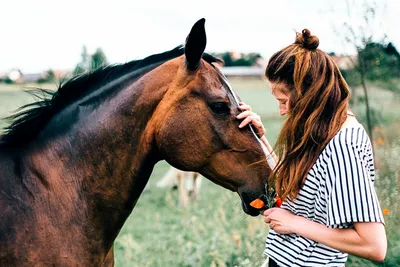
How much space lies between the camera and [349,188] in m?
2.05

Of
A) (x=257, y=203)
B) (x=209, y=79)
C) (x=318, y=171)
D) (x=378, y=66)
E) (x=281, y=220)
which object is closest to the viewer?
(x=318, y=171)

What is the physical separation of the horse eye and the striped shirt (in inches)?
30.2

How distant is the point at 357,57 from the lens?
228 inches

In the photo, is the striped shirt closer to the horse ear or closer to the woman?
the woman

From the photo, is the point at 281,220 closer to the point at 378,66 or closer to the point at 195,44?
the point at 195,44

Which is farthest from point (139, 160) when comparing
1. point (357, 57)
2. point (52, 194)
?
point (357, 57)

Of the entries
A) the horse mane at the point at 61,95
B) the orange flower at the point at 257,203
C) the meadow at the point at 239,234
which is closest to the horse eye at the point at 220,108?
the horse mane at the point at 61,95

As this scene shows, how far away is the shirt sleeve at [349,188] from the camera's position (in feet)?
6.67

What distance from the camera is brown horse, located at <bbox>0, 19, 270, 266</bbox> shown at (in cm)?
281

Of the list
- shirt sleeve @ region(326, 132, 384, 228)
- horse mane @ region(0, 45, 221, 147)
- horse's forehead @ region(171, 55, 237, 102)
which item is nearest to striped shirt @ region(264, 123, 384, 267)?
shirt sleeve @ region(326, 132, 384, 228)

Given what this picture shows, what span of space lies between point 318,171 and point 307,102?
0.33 m

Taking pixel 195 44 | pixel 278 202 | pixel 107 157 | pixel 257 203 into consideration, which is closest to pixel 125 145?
pixel 107 157

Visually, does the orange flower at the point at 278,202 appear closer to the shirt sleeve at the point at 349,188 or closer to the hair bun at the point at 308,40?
the shirt sleeve at the point at 349,188

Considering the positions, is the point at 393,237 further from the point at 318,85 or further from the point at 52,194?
the point at 52,194
